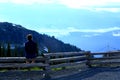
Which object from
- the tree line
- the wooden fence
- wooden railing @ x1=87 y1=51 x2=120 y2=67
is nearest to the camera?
the wooden fence

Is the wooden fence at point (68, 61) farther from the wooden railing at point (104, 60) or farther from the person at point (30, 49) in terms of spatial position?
the person at point (30, 49)

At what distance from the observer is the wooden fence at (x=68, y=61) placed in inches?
915

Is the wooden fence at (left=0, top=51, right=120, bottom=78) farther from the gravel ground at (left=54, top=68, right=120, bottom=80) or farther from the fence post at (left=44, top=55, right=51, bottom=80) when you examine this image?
the gravel ground at (left=54, top=68, right=120, bottom=80)

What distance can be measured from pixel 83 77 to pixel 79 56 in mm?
6245

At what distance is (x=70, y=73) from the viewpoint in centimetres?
2561

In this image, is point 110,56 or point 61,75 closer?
point 61,75

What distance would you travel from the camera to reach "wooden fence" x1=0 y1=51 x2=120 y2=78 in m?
23.2

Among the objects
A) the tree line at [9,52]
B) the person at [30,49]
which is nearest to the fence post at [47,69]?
the person at [30,49]

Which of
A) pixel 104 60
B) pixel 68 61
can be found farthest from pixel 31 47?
pixel 104 60

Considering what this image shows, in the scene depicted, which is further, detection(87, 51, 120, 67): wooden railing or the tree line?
the tree line

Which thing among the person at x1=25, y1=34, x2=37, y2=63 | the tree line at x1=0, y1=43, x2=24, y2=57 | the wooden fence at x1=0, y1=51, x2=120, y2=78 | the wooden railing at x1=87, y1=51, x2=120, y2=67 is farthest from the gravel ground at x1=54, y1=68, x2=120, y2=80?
the tree line at x1=0, y1=43, x2=24, y2=57

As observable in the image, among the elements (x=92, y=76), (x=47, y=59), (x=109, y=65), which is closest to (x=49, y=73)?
(x=47, y=59)

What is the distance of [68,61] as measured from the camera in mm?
28859

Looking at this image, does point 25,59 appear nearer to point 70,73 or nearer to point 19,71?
point 19,71
